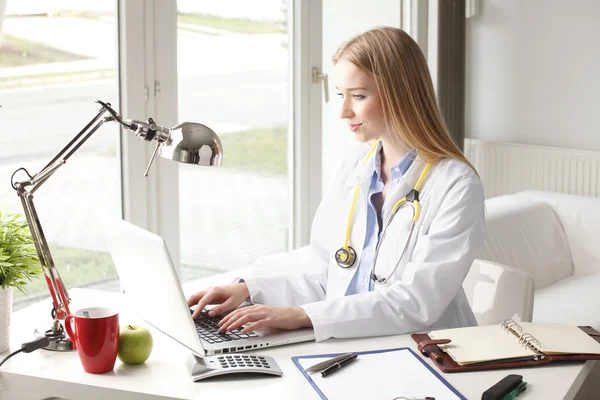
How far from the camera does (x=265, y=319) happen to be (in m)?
1.66

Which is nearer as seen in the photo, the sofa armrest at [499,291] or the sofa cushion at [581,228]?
the sofa armrest at [499,291]

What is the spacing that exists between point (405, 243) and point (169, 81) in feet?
4.82

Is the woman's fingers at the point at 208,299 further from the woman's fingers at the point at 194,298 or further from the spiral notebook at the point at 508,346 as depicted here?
the spiral notebook at the point at 508,346

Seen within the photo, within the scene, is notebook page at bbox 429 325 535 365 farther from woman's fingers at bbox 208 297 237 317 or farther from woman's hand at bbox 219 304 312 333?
woman's fingers at bbox 208 297 237 317

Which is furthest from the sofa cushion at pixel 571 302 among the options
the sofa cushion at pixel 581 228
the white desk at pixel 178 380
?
the white desk at pixel 178 380

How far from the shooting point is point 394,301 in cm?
174

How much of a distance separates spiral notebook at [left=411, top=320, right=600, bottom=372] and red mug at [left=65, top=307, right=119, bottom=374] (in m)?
0.60

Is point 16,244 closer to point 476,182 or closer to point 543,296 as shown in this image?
point 476,182

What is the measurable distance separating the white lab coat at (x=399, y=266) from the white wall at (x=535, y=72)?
9.71 feet

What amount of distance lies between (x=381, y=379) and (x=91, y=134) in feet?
2.48

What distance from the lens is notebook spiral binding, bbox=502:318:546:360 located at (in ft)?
5.09

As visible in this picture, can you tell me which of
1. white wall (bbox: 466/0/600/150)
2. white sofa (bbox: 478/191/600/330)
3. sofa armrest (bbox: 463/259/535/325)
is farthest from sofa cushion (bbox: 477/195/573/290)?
sofa armrest (bbox: 463/259/535/325)

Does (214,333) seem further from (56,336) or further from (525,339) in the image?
(525,339)

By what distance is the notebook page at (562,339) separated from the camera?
157 cm
